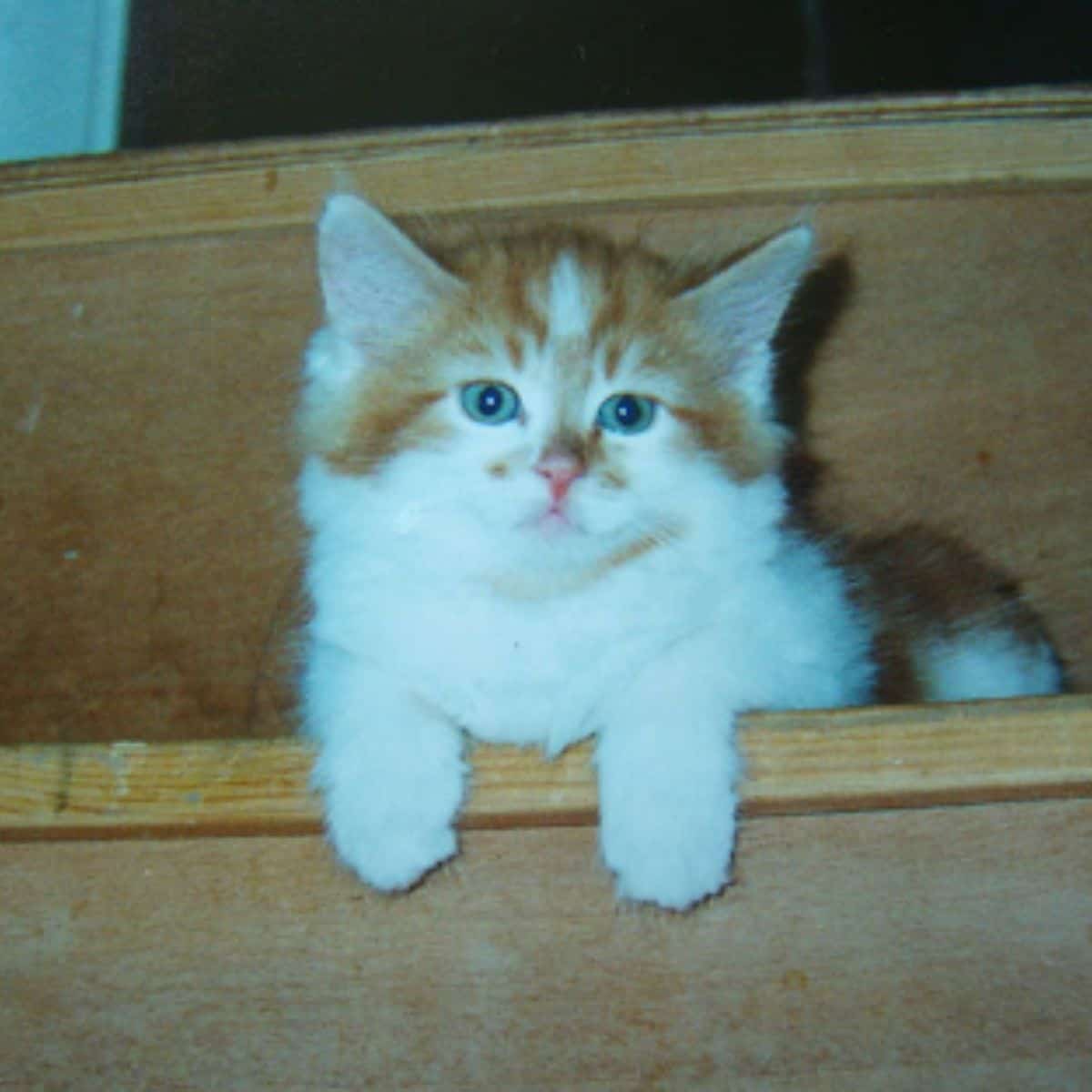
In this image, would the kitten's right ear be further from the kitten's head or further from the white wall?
the white wall

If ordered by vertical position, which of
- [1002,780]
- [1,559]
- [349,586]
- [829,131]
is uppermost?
[829,131]

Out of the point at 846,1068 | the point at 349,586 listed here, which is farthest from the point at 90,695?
the point at 846,1068

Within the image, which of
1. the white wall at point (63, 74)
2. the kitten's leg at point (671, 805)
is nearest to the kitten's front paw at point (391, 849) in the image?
the kitten's leg at point (671, 805)

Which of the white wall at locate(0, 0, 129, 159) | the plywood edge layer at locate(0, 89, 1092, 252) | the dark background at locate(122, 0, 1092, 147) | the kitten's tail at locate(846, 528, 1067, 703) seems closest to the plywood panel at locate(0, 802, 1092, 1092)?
the kitten's tail at locate(846, 528, 1067, 703)

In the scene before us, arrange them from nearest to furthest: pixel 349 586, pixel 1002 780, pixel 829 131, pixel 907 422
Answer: pixel 1002 780 → pixel 349 586 → pixel 829 131 → pixel 907 422

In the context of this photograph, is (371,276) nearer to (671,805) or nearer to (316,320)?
(316,320)

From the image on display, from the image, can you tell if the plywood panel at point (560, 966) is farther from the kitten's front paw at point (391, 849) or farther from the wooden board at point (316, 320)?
the wooden board at point (316, 320)

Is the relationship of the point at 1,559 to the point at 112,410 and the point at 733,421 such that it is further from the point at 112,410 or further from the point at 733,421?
the point at 733,421
